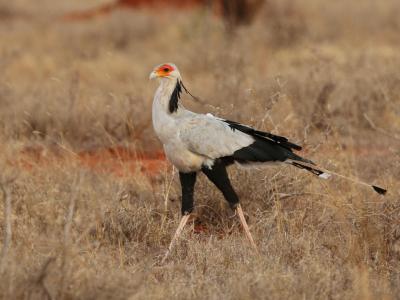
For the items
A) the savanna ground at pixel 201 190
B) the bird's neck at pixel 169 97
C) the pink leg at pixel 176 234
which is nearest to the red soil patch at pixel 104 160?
the savanna ground at pixel 201 190

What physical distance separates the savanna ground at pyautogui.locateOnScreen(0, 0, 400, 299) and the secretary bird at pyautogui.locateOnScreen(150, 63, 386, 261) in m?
0.33

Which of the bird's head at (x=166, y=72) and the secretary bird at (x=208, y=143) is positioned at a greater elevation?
the bird's head at (x=166, y=72)

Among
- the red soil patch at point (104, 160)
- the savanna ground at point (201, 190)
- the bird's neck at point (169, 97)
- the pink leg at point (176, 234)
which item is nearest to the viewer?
the savanna ground at point (201, 190)

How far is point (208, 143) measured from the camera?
14.8 feet

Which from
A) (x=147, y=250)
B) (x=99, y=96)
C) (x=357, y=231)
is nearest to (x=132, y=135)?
(x=99, y=96)

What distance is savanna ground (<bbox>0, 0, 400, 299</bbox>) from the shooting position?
3.74 meters

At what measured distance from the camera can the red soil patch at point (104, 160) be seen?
6.19 m

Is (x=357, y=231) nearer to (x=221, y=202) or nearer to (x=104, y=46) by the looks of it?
(x=221, y=202)

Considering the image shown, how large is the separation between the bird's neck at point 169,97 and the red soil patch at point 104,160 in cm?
111

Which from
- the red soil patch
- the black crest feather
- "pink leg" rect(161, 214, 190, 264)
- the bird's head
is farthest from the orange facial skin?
the red soil patch

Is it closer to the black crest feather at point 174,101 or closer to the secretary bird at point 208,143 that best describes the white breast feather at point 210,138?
the secretary bird at point 208,143

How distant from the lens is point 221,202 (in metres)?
5.33

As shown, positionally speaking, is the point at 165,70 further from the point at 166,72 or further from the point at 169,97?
the point at 169,97

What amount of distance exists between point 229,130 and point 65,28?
37.6 feet
